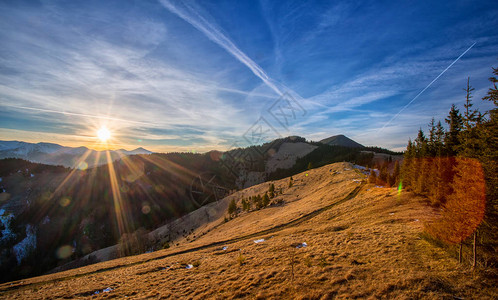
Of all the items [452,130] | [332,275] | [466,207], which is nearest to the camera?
[466,207]

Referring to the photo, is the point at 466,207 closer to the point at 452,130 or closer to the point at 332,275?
the point at 332,275

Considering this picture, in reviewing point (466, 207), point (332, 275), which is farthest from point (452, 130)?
point (332, 275)

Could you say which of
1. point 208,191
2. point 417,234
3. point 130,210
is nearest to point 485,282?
point 417,234

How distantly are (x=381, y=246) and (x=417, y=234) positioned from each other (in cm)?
357

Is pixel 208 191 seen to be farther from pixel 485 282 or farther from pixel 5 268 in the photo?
pixel 485 282

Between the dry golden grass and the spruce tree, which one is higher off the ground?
the spruce tree

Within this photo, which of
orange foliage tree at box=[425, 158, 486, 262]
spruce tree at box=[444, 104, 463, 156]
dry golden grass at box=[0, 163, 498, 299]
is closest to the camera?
dry golden grass at box=[0, 163, 498, 299]

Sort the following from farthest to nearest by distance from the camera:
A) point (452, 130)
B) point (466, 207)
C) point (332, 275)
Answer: point (452, 130), point (332, 275), point (466, 207)

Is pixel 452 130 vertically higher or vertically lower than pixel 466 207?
higher

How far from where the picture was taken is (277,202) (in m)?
52.2

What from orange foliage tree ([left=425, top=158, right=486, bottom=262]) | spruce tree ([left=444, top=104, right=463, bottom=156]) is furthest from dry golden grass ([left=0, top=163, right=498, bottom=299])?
spruce tree ([left=444, top=104, right=463, bottom=156])

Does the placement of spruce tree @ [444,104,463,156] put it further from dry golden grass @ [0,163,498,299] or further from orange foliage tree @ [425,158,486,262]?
orange foliage tree @ [425,158,486,262]

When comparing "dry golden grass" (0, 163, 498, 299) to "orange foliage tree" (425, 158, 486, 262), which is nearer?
"dry golden grass" (0, 163, 498, 299)

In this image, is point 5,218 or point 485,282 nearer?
point 485,282
